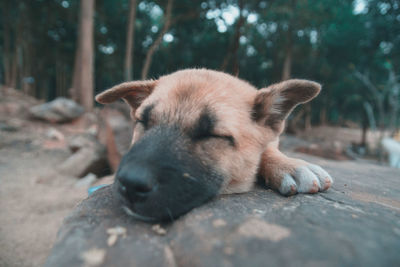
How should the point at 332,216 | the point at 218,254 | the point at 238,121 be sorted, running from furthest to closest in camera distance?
the point at 238,121 < the point at 332,216 < the point at 218,254

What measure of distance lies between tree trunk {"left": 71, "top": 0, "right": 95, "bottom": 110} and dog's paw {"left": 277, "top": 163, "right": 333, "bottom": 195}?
13.2 metres

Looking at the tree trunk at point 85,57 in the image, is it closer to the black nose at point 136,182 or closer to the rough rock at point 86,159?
the rough rock at point 86,159

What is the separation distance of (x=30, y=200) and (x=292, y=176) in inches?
217

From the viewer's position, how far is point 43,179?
656 centimetres

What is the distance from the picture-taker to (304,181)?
248cm

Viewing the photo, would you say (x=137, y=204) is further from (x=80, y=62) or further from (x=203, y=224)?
(x=80, y=62)

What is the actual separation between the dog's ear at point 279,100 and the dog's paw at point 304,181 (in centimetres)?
71

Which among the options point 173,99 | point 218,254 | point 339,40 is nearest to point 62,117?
point 173,99

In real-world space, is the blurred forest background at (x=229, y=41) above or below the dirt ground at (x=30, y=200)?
above

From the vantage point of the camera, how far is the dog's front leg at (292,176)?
2.44m

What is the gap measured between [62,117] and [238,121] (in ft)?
38.3

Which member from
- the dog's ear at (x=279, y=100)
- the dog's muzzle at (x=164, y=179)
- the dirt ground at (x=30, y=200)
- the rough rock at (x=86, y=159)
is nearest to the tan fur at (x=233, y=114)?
the dog's ear at (x=279, y=100)

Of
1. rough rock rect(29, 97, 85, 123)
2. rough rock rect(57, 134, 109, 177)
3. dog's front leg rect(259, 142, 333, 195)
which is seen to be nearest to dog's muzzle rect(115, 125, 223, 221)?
dog's front leg rect(259, 142, 333, 195)

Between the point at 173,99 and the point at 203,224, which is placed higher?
the point at 173,99
